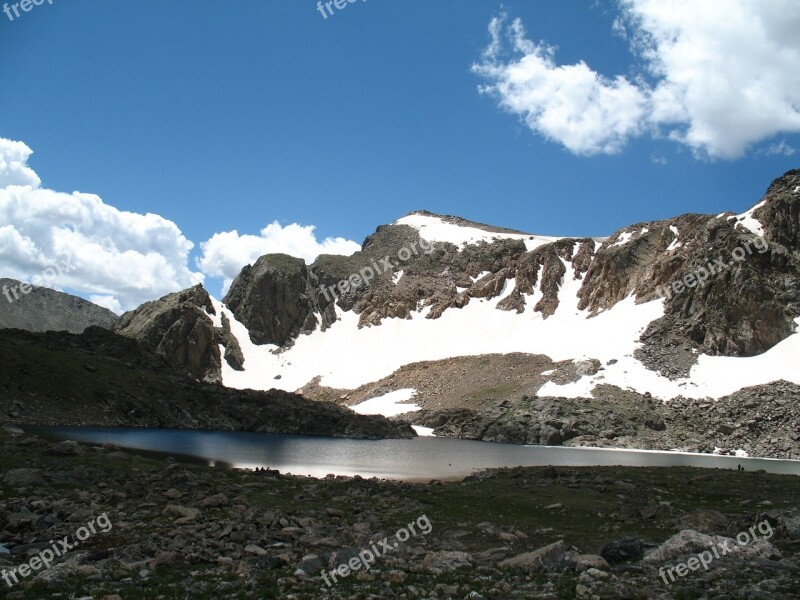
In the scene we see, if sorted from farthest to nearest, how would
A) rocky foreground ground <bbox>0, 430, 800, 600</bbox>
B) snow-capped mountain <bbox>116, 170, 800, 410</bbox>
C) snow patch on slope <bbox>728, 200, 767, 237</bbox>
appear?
1. snow patch on slope <bbox>728, 200, 767, 237</bbox>
2. snow-capped mountain <bbox>116, 170, 800, 410</bbox>
3. rocky foreground ground <bbox>0, 430, 800, 600</bbox>

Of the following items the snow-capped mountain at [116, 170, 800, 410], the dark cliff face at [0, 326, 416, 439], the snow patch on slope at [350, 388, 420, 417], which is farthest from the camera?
the snow patch on slope at [350, 388, 420, 417]

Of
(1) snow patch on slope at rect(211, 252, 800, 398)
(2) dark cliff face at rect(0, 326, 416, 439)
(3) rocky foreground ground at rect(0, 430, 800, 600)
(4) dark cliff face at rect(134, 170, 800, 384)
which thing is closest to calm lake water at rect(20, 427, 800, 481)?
(3) rocky foreground ground at rect(0, 430, 800, 600)

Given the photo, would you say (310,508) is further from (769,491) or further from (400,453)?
(400,453)

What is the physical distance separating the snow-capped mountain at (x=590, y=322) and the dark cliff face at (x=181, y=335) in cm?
42

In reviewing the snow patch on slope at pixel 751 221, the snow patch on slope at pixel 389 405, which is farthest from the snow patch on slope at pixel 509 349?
the snow patch on slope at pixel 751 221

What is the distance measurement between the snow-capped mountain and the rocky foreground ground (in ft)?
281

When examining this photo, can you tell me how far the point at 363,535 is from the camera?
20.9 metres

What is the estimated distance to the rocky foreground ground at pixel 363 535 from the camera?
14102 millimetres

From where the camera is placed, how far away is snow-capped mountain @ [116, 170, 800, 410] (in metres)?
115

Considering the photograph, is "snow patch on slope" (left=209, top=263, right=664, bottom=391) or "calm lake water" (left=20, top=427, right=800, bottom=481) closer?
"calm lake water" (left=20, top=427, right=800, bottom=481)

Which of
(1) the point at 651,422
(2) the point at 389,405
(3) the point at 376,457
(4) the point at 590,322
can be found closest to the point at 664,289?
(4) the point at 590,322

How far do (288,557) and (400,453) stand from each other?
178 feet

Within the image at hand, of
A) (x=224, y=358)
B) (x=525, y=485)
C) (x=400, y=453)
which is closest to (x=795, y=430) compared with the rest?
(x=400, y=453)

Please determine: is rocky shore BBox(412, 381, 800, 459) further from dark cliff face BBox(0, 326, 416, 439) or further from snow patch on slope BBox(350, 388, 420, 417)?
snow patch on slope BBox(350, 388, 420, 417)
